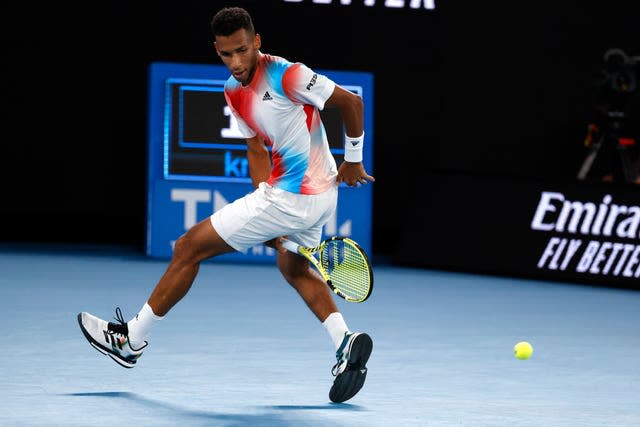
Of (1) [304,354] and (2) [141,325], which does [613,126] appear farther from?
(2) [141,325]

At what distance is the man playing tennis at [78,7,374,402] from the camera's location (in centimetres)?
459

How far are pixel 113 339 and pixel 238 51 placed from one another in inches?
50.0

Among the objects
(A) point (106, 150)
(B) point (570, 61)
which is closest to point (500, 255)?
(B) point (570, 61)

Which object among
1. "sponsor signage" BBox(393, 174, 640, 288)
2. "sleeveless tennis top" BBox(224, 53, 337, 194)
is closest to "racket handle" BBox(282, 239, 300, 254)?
"sleeveless tennis top" BBox(224, 53, 337, 194)

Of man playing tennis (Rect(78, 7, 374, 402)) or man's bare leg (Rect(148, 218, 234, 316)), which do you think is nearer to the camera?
man playing tennis (Rect(78, 7, 374, 402))

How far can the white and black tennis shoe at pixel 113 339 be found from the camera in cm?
494

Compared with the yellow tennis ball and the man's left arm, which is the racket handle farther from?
the yellow tennis ball

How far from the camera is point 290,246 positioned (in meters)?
4.81

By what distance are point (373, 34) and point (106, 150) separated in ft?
7.39

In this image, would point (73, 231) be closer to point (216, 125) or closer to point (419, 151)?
point (216, 125)

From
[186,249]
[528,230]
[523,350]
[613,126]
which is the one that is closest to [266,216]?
[186,249]

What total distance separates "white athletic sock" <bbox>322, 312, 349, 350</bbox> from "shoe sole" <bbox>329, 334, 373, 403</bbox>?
0.37ft

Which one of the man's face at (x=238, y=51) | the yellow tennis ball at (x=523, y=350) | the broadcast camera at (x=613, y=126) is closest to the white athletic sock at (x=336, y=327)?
the man's face at (x=238, y=51)

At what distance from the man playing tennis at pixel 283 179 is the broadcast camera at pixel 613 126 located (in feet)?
15.3
